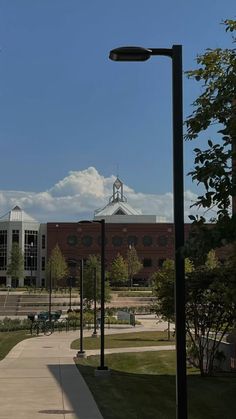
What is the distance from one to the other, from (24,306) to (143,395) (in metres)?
67.6

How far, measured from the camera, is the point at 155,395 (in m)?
14.8

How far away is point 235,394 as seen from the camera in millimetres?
15383

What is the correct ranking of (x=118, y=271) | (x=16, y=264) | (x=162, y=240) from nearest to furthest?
(x=118, y=271) < (x=16, y=264) < (x=162, y=240)

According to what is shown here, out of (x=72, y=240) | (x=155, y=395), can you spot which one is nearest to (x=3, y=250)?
(x=72, y=240)

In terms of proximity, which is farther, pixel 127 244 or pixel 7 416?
pixel 127 244

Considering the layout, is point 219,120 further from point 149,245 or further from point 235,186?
point 149,245

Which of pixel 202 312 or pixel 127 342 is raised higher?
pixel 202 312

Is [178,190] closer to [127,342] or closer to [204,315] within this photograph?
[204,315]

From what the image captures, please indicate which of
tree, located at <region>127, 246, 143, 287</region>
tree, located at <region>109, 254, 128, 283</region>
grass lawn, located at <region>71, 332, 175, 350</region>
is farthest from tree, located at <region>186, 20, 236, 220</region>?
tree, located at <region>127, 246, 143, 287</region>

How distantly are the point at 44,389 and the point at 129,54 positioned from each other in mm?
10980

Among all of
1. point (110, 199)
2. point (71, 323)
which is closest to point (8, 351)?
point (71, 323)

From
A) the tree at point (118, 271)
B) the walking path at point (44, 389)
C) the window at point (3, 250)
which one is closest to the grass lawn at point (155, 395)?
the walking path at point (44, 389)

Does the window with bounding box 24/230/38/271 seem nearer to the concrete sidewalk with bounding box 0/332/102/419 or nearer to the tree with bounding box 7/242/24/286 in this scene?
the tree with bounding box 7/242/24/286

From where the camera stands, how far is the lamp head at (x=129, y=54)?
6.65 metres
